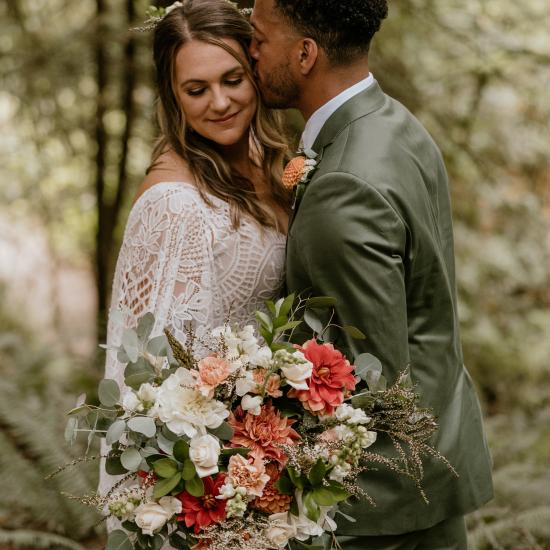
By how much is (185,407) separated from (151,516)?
268mm

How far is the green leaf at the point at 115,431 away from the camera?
64.8 inches

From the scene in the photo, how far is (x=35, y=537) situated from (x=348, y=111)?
8.83ft

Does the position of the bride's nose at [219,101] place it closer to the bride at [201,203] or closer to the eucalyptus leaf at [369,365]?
the bride at [201,203]

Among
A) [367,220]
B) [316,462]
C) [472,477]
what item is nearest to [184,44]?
[367,220]

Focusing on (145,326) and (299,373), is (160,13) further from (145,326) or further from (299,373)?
(299,373)

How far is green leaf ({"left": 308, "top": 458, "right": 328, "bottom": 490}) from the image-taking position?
1.69 m

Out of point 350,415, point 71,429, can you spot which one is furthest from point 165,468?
point 350,415

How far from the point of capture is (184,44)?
245cm

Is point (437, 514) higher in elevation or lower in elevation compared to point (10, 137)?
higher

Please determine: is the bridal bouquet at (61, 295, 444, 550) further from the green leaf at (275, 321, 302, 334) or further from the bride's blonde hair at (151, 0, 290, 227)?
the bride's blonde hair at (151, 0, 290, 227)

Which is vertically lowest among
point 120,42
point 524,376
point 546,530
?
point 524,376

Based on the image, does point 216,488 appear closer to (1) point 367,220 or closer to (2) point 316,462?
(2) point 316,462

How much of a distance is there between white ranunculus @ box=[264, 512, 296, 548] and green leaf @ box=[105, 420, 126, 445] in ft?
1.37

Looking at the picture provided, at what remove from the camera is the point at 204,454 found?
1620mm
